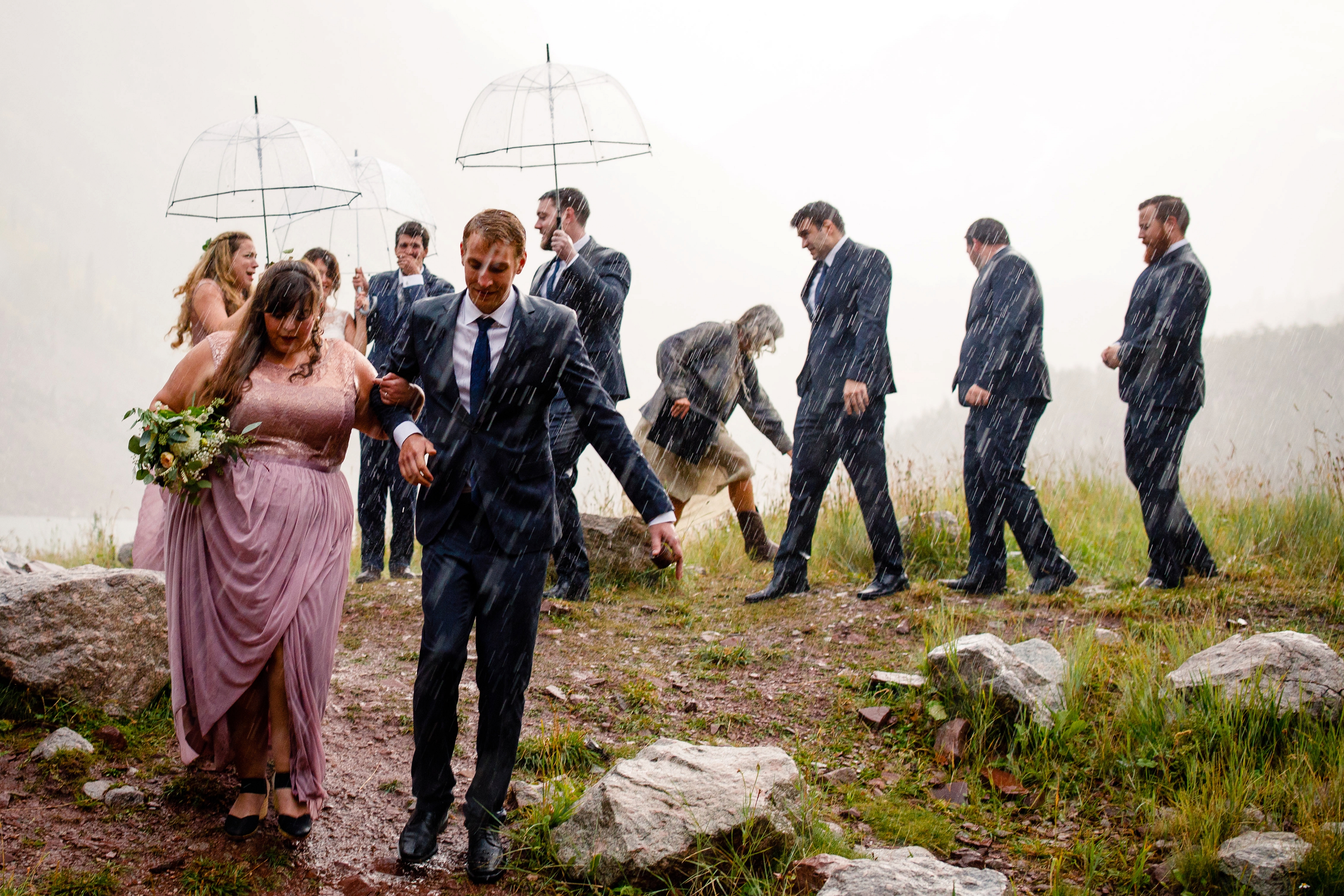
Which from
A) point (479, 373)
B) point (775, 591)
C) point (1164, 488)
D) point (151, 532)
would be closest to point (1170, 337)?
point (1164, 488)

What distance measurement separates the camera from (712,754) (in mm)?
3744

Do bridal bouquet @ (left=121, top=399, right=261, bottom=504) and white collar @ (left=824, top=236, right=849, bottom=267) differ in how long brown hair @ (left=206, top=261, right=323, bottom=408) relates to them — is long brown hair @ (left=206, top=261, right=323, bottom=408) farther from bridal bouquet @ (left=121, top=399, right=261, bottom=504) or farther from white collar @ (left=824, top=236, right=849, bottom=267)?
white collar @ (left=824, top=236, right=849, bottom=267)

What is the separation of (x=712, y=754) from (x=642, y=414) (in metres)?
5.08

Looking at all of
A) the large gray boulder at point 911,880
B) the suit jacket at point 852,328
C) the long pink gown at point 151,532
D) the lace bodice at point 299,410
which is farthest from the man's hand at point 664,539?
the suit jacket at point 852,328

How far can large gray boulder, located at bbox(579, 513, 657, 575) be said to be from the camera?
311 inches

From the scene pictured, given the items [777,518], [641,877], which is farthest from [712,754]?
[777,518]

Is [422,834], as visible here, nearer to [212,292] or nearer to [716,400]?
[212,292]

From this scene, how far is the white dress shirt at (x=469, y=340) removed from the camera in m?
3.36

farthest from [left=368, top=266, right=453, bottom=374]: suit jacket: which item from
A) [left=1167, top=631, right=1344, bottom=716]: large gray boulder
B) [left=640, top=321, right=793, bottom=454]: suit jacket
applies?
[left=1167, top=631, right=1344, bottom=716]: large gray boulder

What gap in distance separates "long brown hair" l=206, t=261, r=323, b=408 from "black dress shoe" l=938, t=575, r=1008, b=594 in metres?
4.75

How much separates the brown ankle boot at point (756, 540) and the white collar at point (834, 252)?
2711 mm

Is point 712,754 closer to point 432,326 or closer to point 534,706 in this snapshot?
point 534,706

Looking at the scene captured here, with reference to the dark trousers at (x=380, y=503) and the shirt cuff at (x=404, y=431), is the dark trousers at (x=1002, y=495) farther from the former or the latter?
the shirt cuff at (x=404, y=431)

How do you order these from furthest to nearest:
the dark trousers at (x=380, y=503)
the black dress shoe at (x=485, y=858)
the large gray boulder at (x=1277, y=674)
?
the dark trousers at (x=380, y=503), the large gray boulder at (x=1277, y=674), the black dress shoe at (x=485, y=858)
